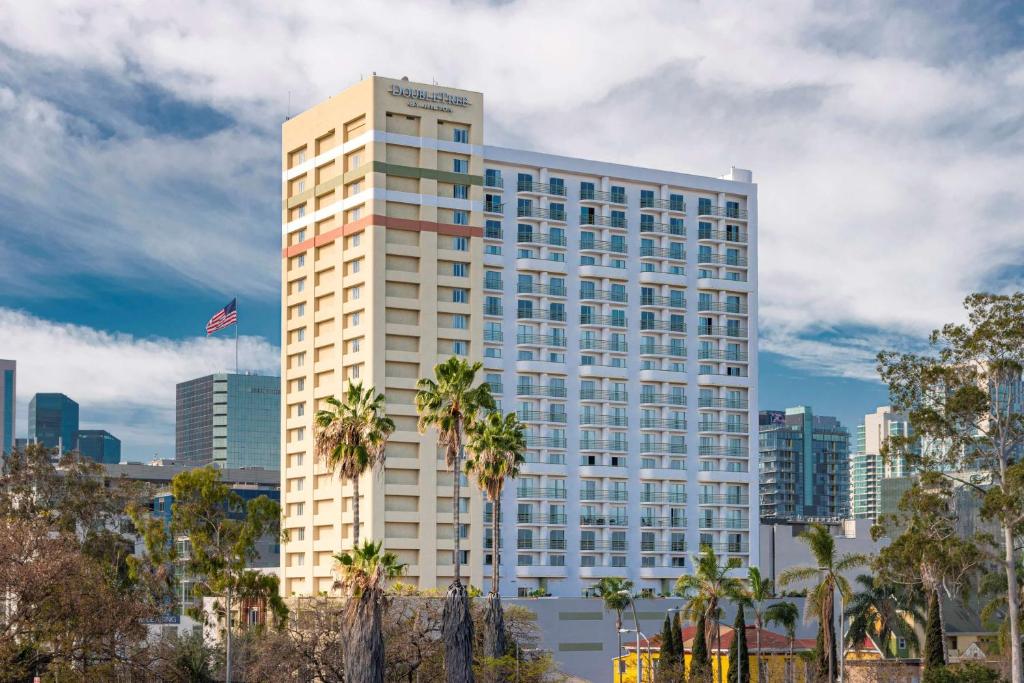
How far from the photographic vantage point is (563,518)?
158125mm

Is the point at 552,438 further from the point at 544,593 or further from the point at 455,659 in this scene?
the point at 455,659

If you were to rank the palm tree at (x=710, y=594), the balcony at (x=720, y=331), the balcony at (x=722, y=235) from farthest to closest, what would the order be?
1. the balcony at (x=722, y=235)
2. the balcony at (x=720, y=331)
3. the palm tree at (x=710, y=594)

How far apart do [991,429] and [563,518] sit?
68.1 metres

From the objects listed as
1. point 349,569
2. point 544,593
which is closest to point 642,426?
point 544,593

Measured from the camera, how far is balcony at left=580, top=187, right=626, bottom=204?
162 m

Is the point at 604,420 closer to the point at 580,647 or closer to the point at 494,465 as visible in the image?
the point at 580,647

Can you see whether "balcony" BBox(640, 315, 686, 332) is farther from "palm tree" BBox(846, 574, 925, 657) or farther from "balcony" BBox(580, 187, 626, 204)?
"palm tree" BBox(846, 574, 925, 657)

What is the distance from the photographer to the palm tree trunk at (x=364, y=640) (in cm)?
8531

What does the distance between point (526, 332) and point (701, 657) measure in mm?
50154

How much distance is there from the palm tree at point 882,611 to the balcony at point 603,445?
A: 2950 cm

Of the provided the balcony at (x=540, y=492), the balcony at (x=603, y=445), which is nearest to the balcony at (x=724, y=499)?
the balcony at (x=603, y=445)

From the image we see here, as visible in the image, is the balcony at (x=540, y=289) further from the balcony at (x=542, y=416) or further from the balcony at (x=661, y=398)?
the balcony at (x=661, y=398)

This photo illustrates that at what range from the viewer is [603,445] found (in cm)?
16125

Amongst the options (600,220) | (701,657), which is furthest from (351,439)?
(600,220)
